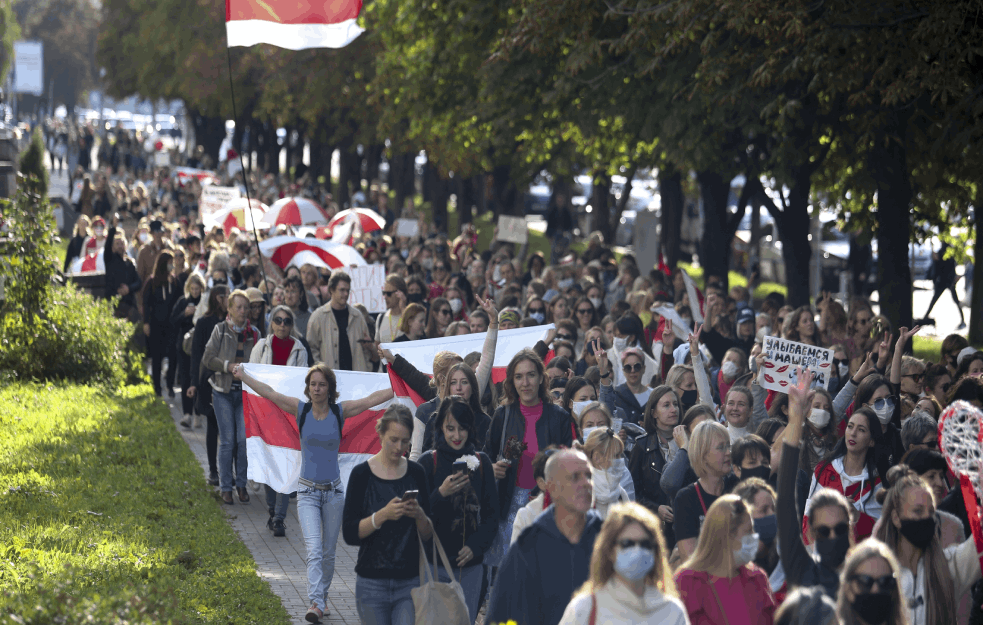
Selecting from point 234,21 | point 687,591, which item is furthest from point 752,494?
point 234,21

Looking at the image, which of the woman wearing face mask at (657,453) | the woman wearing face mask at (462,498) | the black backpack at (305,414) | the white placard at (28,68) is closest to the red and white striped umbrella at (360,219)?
the black backpack at (305,414)

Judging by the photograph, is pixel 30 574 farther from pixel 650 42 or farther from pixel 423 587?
pixel 650 42

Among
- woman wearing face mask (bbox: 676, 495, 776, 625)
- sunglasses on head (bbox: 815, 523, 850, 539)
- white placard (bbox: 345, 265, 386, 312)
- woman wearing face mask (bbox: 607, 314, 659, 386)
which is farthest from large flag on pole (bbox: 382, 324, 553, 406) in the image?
woman wearing face mask (bbox: 676, 495, 776, 625)

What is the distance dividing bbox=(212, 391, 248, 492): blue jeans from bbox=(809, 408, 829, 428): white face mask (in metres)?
5.42

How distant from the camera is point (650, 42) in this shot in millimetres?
15891

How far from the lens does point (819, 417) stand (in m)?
8.50

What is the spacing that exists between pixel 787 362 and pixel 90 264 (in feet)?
48.6

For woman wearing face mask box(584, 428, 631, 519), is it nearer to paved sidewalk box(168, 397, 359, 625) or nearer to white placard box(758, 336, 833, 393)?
paved sidewalk box(168, 397, 359, 625)

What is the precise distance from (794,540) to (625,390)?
4.36 meters

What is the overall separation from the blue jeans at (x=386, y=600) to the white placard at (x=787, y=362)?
419 cm

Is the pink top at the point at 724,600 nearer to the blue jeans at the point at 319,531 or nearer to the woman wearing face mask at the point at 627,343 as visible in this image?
the blue jeans at the point at 319,531

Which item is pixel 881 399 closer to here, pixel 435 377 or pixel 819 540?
pixel 435 377

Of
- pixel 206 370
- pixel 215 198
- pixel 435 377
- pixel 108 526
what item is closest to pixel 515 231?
pixel 215 198

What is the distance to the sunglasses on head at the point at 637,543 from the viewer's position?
4.64 meters
